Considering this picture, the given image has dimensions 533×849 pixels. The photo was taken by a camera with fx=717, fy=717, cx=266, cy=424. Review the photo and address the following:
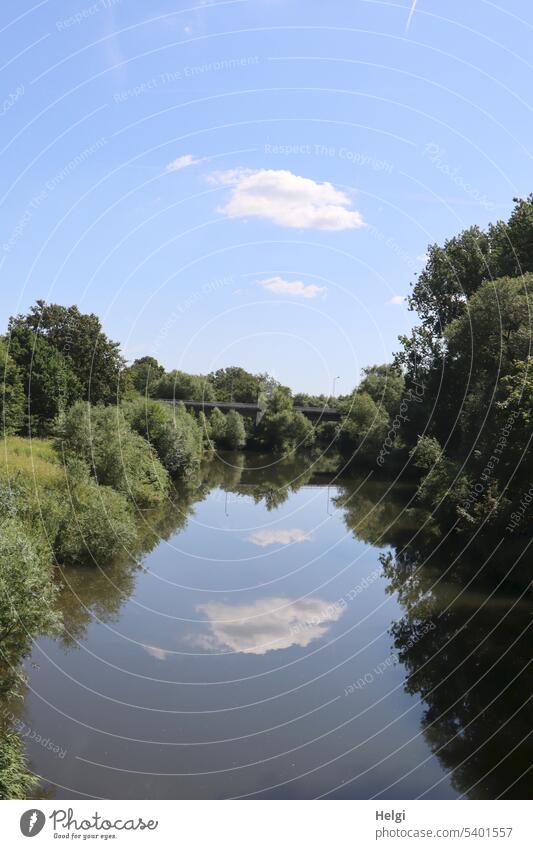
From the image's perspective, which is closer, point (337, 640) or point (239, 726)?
point (239, 726)

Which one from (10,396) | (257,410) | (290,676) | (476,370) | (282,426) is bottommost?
(290,676)

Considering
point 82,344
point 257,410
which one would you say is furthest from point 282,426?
point 82,344

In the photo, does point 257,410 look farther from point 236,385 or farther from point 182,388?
point 236,385

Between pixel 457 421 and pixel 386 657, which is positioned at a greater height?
pixel 457 421

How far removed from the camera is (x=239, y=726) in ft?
55.7

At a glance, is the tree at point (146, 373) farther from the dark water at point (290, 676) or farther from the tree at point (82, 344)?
the dark water at point (290, 676)

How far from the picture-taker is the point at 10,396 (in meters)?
44.2

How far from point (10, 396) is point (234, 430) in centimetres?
4617

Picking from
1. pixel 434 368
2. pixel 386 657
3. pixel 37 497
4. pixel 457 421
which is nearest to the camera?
pixel 386 657

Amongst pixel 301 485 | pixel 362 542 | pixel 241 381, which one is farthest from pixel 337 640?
pixel 241 381

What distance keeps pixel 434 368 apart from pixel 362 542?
51.2 feet

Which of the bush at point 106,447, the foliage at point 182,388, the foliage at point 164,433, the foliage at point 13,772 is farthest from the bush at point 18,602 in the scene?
the foliage at point 182,388

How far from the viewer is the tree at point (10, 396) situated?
140 ft
